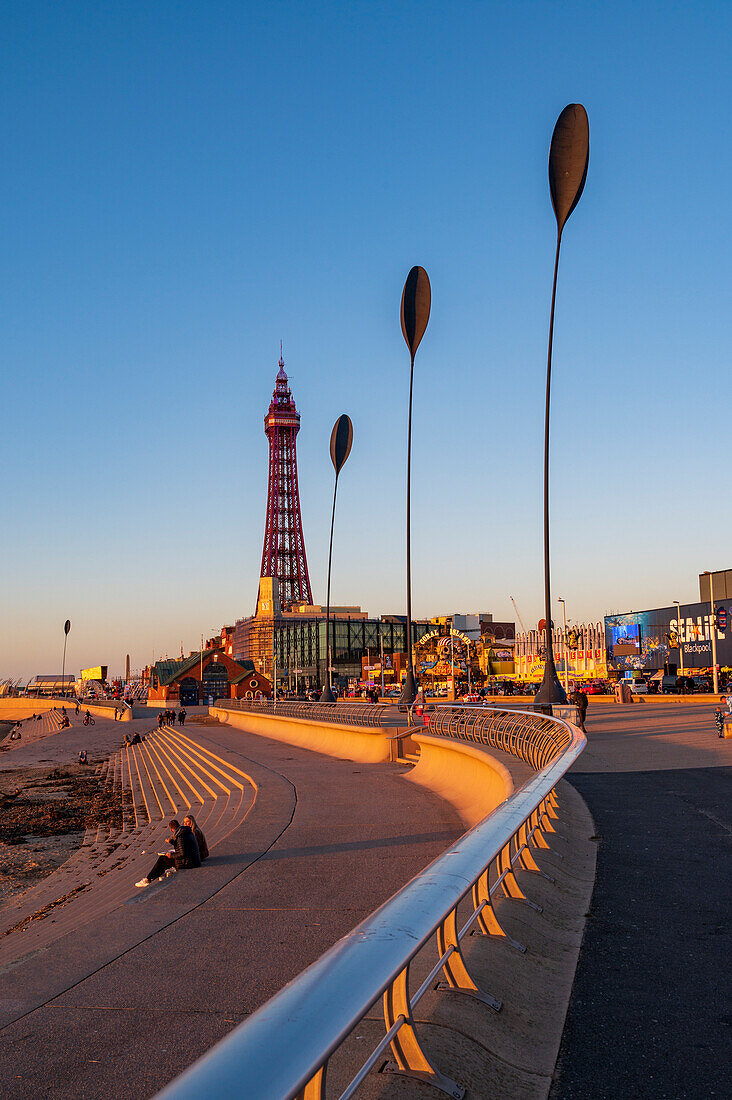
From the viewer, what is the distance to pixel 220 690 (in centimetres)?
12481

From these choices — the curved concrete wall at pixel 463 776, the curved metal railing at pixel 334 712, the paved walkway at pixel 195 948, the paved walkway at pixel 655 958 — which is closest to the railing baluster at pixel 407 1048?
the paved walkway at pixel 655 958

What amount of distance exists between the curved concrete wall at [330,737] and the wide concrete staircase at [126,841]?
3.71 metres

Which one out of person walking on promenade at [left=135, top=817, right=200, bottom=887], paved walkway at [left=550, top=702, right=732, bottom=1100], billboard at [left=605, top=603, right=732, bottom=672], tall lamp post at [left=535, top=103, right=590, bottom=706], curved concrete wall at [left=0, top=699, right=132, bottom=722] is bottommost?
curved concrete wall at [left=0, top=699, right=132, bottom=722]

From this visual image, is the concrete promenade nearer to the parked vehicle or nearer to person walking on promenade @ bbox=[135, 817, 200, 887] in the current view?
person walking on promenade @ bbox=[135, 817, 200, 887]

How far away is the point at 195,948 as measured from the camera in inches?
320

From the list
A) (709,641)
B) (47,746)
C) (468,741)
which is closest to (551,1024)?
(468,741)

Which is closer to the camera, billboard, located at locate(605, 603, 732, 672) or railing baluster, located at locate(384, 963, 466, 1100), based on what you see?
railing baluster, located at locate(384, 963, 466, 1100)

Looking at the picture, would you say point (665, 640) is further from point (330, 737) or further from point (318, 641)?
point (330, 737)

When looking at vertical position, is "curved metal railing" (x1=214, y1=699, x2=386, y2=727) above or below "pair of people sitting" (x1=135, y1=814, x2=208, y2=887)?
above

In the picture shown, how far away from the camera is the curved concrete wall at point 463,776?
1455 cm

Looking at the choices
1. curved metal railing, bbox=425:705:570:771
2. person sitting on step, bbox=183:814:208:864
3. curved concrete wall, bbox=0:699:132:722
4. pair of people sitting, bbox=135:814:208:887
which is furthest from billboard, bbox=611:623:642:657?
curved concrete wall, bbox=0:699:132:722

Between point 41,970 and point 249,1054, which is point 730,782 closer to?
point 41,970

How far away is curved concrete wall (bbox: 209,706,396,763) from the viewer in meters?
27.9

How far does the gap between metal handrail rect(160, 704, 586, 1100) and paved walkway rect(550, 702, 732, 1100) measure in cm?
60
